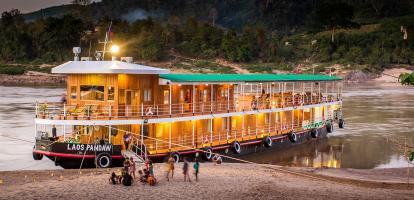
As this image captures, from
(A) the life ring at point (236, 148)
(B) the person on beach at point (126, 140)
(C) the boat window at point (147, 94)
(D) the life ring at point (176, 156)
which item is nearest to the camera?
(B) the person on beach at point (126, 140)

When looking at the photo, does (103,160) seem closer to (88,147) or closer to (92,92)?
(88,147)

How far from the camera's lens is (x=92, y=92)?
1075 inches

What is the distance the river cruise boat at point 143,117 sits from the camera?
25812 mm

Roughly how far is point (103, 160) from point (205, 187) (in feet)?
18.5

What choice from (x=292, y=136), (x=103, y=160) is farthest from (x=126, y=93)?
(x=292, y=136)

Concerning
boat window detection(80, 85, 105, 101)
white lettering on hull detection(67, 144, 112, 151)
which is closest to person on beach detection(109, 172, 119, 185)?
white lettering on hull detection(67, 144, 112, 151)

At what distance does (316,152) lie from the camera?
124 feet

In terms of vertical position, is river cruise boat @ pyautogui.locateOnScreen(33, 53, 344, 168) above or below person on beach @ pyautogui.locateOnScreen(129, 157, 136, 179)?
above

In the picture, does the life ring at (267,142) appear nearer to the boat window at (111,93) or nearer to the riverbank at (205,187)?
the riverbank at (205,187)

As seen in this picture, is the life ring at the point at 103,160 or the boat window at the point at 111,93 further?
the boat window at the point at 111,93

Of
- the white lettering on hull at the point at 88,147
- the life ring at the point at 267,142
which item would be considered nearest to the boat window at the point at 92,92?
the white lettering on hull at the point at 88,147

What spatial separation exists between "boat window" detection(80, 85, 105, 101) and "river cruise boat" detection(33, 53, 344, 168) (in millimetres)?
46

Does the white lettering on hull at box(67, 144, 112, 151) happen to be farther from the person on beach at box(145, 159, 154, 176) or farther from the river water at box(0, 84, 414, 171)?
the river water at box(0, 84, 414, 171)

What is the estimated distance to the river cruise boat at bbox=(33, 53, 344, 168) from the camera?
2581cm
